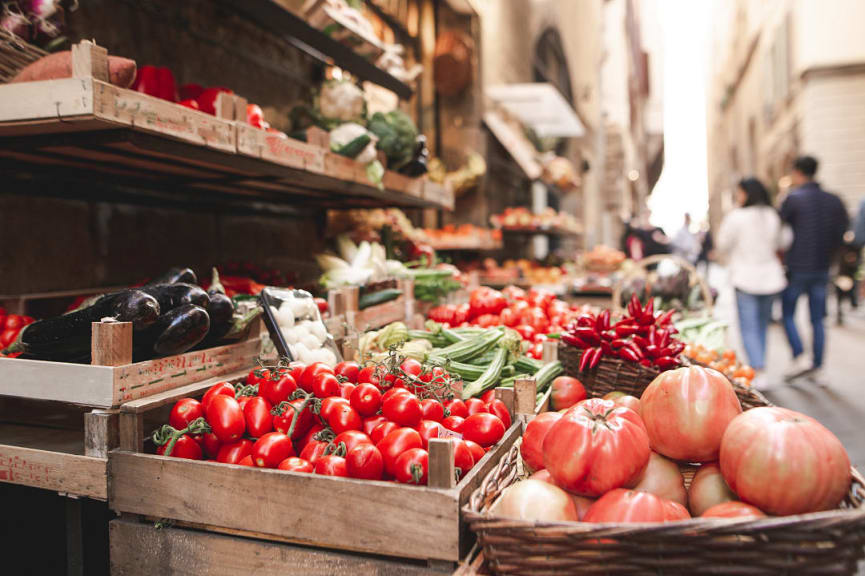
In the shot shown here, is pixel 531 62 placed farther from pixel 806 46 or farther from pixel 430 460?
pixel 430 460

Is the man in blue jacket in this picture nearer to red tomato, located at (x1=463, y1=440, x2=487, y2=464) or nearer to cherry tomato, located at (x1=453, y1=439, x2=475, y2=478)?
red tomato, located at (x1=463, y1=440, x2=487, y2=464)

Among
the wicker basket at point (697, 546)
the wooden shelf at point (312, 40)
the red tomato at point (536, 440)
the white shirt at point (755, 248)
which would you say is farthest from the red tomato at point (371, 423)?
the white shirt at point (755, 248)

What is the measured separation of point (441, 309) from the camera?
4.32m

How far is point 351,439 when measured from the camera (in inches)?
73.1

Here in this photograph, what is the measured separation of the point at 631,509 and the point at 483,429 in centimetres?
62

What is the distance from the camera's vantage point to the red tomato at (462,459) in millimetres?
1799

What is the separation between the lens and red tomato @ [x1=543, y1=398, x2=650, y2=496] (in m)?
1.59

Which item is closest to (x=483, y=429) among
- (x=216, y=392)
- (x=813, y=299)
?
(x=216, y=392)

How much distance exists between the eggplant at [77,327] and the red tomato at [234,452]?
51 centimetres

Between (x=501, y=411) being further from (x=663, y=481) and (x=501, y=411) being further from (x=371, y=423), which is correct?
(x=663, y=481)

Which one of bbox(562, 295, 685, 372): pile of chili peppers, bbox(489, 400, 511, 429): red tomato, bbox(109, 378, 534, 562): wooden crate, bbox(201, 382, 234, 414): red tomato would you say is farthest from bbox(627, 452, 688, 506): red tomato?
bbox(201, 382, 234, 414): red tomato

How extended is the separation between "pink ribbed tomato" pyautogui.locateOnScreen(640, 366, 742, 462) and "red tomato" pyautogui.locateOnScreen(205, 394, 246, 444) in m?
1.25

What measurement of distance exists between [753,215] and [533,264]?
330cm

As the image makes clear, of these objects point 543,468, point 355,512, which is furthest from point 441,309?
point 355,512
